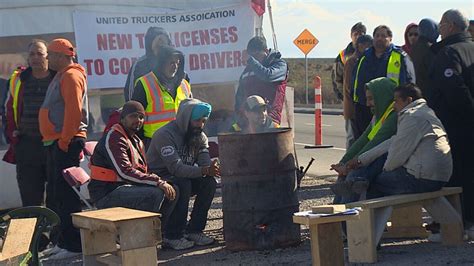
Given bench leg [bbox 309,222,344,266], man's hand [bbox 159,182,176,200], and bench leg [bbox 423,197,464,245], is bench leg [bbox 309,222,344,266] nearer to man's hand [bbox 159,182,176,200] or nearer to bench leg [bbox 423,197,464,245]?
bench leg [bbox 423,197,464,245]

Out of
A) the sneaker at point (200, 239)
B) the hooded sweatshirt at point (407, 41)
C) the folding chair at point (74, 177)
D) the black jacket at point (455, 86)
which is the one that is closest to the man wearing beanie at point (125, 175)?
the folding chair at point (74, 177)

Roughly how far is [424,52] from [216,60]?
378 centimetres

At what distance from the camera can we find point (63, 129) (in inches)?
320

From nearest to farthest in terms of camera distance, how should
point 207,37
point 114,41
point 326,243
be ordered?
point 326,243 → point 114,41 → point 207,37

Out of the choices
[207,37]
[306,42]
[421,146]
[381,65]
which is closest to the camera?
[421,146]

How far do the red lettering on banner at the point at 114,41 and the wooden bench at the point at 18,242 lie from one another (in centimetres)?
514

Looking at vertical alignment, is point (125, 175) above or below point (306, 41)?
below

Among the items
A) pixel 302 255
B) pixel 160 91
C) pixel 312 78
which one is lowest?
pixel 302 255

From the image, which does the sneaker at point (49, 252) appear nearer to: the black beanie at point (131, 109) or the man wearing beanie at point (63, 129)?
the man wearing beanie at point (63, 129)

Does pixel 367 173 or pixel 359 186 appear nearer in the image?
pixel 359 186

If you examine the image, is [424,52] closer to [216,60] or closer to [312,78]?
[216,60]

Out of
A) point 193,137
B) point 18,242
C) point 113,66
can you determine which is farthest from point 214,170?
point 113,66

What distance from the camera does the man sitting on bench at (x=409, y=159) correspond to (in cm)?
745

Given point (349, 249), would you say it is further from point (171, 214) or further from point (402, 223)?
point (171, 214)
